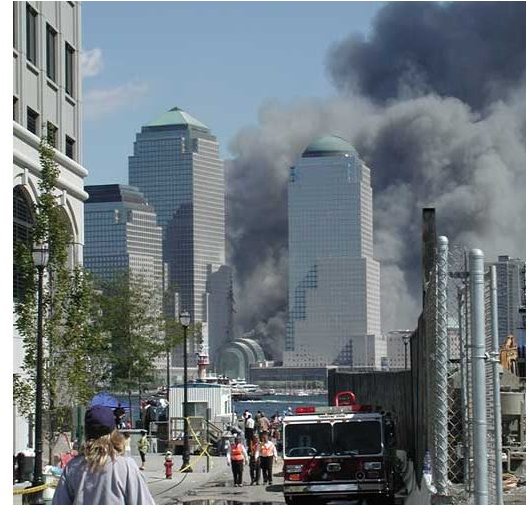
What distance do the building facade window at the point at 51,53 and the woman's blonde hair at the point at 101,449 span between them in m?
37.5

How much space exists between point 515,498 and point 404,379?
1941 cm

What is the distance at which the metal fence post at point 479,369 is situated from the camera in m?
10.9

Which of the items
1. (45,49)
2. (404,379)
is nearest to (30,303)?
(404,379)

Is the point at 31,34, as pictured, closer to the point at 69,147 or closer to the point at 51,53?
the point at 51,53

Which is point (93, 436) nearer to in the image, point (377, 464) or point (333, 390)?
point (377, 464)

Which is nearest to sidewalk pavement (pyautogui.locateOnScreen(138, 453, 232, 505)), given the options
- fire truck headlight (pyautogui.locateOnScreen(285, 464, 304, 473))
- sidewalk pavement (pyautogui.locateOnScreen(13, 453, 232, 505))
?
sidewalk pavement (pyautogui.locateOnScreen(13, 453, 232, 505))

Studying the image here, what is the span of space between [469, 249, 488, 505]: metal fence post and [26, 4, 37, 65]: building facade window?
105 feet

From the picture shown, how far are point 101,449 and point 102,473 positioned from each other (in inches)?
Answer: 5.1

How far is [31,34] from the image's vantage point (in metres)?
41.7

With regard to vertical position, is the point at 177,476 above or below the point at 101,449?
below

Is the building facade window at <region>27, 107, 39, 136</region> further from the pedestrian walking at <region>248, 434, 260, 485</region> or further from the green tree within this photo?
the pedestrian walking at <region>248, 434, 260, 485</region>

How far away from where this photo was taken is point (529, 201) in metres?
12.5

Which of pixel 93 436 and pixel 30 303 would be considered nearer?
pixel 93 436

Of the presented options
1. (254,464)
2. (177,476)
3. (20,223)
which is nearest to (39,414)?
(254,464)
